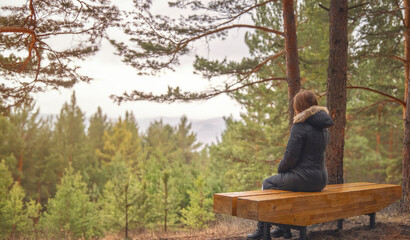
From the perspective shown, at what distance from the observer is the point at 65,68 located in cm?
737

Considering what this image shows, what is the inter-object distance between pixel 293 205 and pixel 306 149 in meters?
0.64

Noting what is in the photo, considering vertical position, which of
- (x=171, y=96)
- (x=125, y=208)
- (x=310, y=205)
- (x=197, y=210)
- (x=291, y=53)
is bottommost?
(x=197, y=210)

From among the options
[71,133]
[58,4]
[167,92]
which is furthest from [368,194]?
[71,133]

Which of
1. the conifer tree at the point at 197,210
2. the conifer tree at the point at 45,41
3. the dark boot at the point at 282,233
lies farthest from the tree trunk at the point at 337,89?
the conifer tree at the point at 197,210

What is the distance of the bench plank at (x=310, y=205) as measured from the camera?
10.3ft

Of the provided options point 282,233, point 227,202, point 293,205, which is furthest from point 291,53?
point 227,202

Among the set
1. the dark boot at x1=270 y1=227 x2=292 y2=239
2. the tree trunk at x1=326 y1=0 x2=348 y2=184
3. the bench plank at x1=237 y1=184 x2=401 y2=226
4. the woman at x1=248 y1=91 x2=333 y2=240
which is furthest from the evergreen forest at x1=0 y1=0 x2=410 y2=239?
the dark boot at x1=270 y1=227 x2=292 y2=239

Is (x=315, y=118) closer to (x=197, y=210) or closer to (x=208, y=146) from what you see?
(x=197, y=210)

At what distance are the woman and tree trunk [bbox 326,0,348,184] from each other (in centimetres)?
207

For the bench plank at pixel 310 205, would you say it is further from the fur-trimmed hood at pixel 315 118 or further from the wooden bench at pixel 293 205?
the fur-trimmed hood at pixel 315 118

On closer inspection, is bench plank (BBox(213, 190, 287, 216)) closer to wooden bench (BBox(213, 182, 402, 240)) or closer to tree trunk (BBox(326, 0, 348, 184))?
wooden bench (BBox(213, 182, 402, 240))

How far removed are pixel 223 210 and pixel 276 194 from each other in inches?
23.0

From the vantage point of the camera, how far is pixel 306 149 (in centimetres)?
362

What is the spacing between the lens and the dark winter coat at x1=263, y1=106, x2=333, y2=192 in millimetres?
3586
